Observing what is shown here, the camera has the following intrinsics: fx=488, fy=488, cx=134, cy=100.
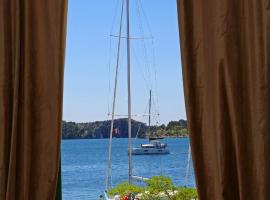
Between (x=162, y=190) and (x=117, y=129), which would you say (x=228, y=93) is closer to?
(x=162, y=190)

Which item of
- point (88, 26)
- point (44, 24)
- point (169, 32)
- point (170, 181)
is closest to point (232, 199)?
point (170, 181)

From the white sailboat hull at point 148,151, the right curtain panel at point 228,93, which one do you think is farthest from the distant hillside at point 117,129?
the right curtain panel at point 228,93

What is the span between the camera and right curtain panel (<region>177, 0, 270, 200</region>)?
1.96 meters

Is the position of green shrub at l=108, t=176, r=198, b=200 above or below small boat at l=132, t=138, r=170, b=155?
below

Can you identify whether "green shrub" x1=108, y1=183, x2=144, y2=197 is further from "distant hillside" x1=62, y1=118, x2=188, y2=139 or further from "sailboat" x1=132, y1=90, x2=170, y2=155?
"sailboat" x1=132, y1=90, x2=170, y2=155

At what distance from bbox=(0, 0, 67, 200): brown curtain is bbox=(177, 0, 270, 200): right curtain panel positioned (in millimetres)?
573

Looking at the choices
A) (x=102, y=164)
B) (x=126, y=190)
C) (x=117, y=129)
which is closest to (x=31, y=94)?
(x=126, y=190)

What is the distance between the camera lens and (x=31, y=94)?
2.16 metres

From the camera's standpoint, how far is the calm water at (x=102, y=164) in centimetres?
298

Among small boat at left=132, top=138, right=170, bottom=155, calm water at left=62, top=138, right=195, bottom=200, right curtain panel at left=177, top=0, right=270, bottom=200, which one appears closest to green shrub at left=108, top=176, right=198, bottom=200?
calm water at left=62, top=138, right=195, bottom=200

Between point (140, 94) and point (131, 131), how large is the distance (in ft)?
2.61

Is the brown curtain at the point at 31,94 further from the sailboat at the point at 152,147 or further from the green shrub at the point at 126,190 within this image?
the sailboat at the point at 152,147

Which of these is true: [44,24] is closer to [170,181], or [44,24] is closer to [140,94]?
[170,181]

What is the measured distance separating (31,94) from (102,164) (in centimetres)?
256
